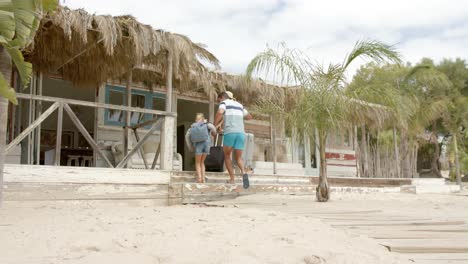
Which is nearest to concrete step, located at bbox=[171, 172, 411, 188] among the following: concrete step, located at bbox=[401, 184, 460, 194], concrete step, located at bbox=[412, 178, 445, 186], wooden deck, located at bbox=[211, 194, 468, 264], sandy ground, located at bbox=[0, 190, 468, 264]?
concrete step, located at bbox=[412, 178, 445, 186]

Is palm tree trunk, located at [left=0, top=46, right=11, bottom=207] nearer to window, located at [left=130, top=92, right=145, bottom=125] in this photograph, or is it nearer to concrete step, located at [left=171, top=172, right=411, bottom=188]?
concrete step, located at [left=171, top=172, right=411, bottom=188]

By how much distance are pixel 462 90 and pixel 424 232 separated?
2437 cm

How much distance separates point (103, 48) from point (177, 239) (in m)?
5.27

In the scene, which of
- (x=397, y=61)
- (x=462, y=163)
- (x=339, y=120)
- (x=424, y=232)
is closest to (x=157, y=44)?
(x=339, y=120)

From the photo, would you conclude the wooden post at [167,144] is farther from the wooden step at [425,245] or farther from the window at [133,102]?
the wooden step at [425,245]

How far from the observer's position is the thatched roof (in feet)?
20.8

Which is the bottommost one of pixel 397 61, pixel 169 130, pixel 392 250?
pixel 392 250

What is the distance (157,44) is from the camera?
6.82 m

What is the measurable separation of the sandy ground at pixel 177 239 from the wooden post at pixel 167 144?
2.20 metres

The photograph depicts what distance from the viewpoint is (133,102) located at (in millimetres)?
11609

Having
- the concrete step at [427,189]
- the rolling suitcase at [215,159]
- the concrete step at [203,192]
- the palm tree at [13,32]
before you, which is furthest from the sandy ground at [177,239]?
the concrete step at [427,189]

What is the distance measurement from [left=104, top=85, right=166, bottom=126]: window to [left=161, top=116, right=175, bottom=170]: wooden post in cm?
403

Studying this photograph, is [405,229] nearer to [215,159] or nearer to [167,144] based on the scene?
[167,144]

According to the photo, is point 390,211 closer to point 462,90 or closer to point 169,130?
point 169,130
